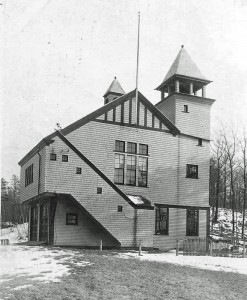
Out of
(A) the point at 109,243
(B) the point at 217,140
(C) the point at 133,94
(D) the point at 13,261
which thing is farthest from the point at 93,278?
(B) the point at 217,140

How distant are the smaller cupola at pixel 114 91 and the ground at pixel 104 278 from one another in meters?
22.0

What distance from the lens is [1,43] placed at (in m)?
13.3

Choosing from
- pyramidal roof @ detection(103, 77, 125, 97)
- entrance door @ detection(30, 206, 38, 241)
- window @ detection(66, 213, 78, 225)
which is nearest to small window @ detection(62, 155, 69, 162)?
window @ detection(66, 213, 78, 225)

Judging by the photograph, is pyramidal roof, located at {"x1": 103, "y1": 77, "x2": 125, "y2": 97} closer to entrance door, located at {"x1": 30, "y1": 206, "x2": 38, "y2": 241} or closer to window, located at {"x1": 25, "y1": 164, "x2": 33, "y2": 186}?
window, located at {"x1": 25, "y1": 164, "x2": 33, "y2": 186}

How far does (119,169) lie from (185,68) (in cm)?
1041

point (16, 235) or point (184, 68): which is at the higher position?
point (184, 68)

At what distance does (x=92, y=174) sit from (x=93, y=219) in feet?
8.77

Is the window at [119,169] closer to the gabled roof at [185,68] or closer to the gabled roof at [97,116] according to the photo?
the gabled roof at [97,116]

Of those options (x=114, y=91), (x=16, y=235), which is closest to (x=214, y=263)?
(x=114, y=91)

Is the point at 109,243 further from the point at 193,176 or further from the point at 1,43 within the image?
the point at 1,43

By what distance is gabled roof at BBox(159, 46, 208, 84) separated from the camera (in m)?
32.8

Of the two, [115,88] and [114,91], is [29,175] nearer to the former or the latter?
[114,91]

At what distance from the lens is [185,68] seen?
1305 inches

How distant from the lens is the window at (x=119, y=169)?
28.5 metres
